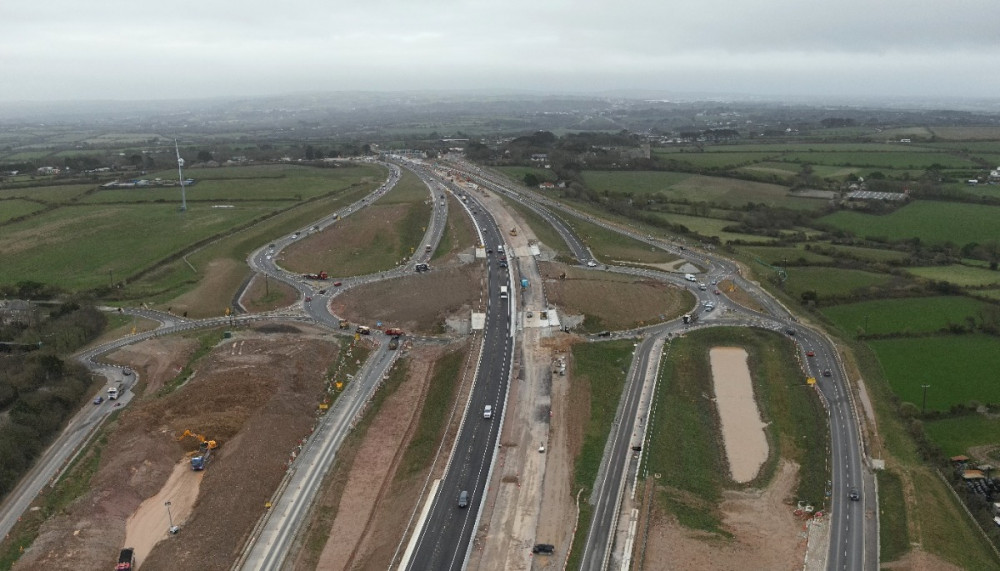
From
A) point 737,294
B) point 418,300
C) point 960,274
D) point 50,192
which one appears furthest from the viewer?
point 50,192

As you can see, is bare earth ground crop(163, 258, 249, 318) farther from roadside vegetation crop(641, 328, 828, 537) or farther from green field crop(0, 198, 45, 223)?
green field crop(0, 198, 45, 223)

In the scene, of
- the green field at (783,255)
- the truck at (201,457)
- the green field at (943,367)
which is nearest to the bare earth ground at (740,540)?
the green field at (943,367)

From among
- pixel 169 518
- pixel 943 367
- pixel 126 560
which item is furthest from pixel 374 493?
pixel 943 367

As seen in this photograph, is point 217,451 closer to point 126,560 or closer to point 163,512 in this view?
point 163,512

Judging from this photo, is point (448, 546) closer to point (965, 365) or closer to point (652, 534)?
point (652, 534)

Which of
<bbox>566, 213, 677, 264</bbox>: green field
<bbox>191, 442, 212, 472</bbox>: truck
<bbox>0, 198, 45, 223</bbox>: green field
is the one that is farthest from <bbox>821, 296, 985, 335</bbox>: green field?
<bbox>0, 198, 45, 223</bbox>: green field
